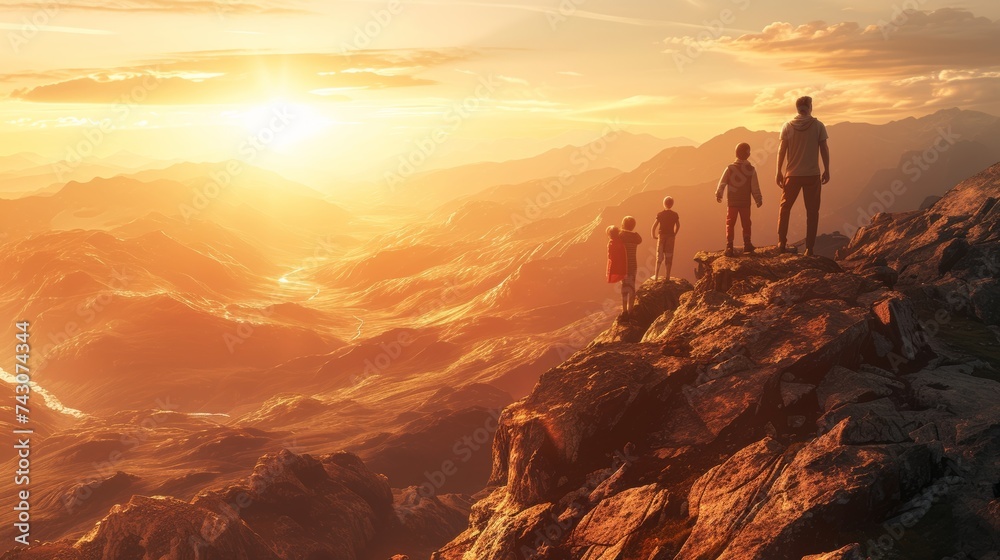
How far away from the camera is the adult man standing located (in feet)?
72.5

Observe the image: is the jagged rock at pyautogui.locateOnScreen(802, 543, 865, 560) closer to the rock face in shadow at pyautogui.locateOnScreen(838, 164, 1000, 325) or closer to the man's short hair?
the man's short hair

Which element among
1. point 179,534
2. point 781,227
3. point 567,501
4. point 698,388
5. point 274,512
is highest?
point 781,227

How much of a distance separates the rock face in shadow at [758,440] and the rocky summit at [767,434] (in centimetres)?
5

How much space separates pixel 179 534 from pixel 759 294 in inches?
1421

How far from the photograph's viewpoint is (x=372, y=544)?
62781 millimetres

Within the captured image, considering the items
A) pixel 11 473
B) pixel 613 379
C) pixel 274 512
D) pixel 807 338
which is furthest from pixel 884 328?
pixel 11 473

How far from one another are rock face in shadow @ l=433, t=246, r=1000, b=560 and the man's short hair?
5.89 metres

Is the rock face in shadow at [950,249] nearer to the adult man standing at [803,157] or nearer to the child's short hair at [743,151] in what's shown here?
the adult man standing at [803,157]

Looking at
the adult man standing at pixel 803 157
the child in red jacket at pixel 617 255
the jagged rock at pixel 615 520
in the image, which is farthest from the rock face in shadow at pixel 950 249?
the jagged rock at pixel 615 520

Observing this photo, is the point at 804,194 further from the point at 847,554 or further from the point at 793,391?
the point at 847,554

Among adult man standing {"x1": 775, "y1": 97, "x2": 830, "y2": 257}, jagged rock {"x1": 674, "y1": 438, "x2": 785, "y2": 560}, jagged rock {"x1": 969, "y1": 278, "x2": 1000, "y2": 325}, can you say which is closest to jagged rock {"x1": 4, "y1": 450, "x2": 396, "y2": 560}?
jagged rock {"x1": 674, "y1": 438, "x2": 785, "y2": 560}

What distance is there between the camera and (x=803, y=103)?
72.4 feet

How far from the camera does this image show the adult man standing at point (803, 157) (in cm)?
2209

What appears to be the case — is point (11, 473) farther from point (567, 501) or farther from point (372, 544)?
point (567, 501)
